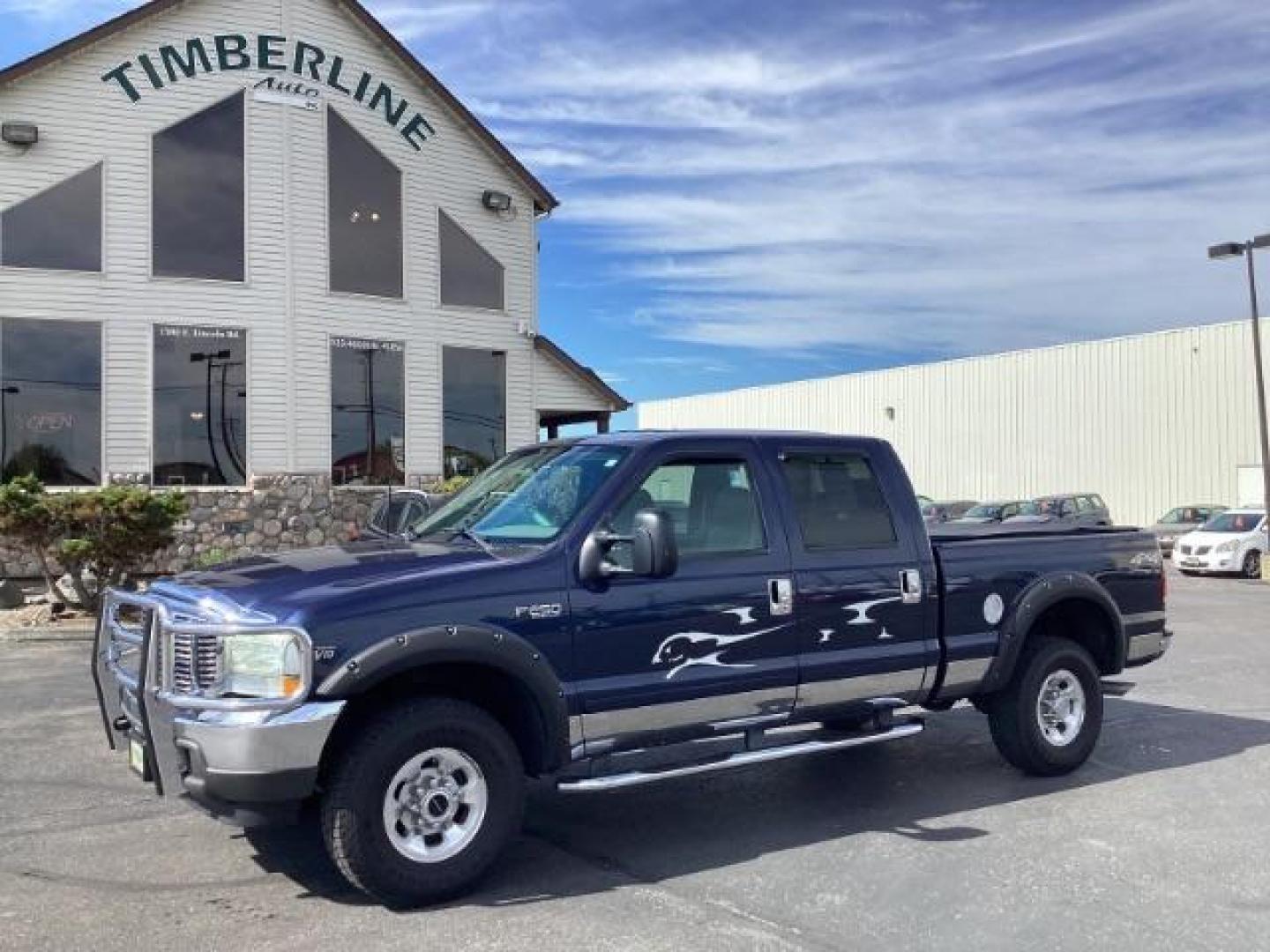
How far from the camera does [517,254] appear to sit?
21.1m

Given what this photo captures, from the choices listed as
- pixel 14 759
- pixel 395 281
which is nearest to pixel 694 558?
pixel 14 759

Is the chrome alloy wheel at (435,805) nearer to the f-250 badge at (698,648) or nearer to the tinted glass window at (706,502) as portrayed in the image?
the f-250 badge at (698,648)

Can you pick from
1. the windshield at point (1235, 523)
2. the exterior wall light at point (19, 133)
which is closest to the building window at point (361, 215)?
the exterior wall light at point (19, 133)

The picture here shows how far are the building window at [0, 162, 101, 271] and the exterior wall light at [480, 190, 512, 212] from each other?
607cm

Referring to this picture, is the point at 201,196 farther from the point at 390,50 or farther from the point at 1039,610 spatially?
the point at 1039,610

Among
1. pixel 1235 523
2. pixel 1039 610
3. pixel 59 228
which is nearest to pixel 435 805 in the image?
pixel 1039 610

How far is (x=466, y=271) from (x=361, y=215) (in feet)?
6.53

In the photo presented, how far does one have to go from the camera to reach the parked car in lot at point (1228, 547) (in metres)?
24.2

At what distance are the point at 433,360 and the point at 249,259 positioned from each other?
3283 millimetres

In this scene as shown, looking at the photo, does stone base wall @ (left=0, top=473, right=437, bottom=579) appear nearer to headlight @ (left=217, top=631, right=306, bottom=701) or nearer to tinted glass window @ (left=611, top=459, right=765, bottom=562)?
tinted glass window @ (left=611, top=459, right=765, bottom=562)

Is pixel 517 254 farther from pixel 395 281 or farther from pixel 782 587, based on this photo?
pixel 782 587

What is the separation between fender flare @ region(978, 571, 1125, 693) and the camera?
6.66 m

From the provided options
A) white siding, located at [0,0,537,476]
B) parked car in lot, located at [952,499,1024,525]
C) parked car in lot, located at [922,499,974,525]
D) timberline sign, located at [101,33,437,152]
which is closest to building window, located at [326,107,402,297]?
white siding, located at [0,0,537,476]

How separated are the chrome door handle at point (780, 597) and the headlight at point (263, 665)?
2225mm
